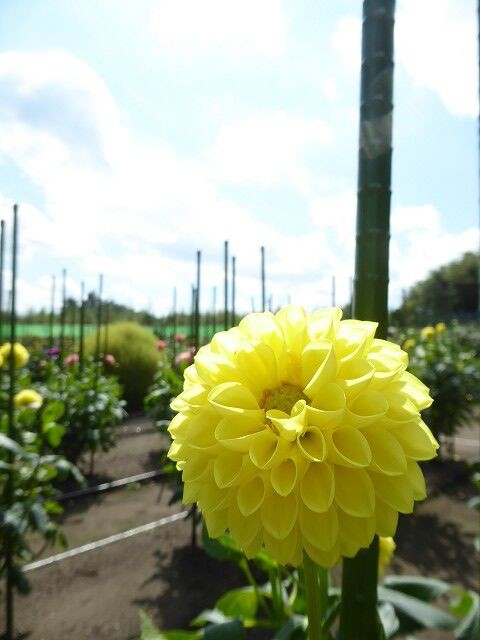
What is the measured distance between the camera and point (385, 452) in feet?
1.41

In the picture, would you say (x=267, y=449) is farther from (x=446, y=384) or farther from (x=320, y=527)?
(x=446, y=384)

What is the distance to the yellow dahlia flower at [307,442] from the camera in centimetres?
41

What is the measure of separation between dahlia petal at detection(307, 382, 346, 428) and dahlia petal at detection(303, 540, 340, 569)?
0.11 metres

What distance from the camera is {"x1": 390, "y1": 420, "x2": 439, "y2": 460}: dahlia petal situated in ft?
1.40

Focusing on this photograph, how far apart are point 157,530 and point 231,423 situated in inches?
122

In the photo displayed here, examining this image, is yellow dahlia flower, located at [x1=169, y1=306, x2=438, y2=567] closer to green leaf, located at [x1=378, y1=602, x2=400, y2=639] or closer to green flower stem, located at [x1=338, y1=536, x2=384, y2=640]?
green flower stem, located at [x1=338, y1=536, x2=384, y2=640]

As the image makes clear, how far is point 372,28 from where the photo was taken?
21.9 inches

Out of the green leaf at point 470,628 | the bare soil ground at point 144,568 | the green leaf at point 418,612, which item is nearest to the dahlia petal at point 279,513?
the green leaf at point 418,612

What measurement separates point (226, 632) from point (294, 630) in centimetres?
16

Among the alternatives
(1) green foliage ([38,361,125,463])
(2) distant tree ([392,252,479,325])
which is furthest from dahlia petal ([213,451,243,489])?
(2) distant tree ([392,252,479,325])

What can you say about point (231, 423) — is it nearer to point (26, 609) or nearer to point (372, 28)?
point (372, 28)

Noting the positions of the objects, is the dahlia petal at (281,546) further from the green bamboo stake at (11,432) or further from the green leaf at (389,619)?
the green bamboo stake at (11,432)

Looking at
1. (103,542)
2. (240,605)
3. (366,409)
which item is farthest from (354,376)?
(103,542)

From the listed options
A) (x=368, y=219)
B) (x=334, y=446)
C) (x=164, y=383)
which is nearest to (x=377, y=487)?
(x=334, y=446)
